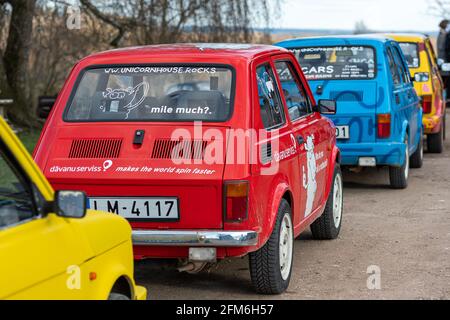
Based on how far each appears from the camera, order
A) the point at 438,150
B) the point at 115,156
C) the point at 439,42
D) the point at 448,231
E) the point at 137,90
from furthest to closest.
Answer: the point at 439,42 → the point at 438,150 → the point at 448,231 → the point at 137,90 → the point at 115,156

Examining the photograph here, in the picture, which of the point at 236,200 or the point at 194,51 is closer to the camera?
the point at 236,200

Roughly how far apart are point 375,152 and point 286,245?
475 centimetres

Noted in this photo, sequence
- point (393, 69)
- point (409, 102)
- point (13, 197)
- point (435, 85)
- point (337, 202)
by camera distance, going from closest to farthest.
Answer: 1. point (13, 197)
2. point (337, 202)
3. point (393, 69)
4. point (409, 102)
5. point (435, 85)

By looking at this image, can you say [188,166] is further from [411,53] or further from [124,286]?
[411,53]

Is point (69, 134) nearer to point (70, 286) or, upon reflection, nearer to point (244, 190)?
point (244, 190)

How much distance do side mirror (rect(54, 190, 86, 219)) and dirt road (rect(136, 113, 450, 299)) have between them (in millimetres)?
2591

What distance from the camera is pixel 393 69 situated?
12195 millimetres

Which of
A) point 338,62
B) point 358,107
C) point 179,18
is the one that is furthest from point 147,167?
point 179,18

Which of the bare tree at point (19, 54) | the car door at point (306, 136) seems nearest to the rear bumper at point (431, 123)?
the car door at point (306, 136)

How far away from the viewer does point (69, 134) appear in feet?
22.3

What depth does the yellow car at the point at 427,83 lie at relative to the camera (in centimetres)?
1511

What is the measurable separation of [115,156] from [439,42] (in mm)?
18054

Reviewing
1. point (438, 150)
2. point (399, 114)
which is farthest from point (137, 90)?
point (438, 150)
